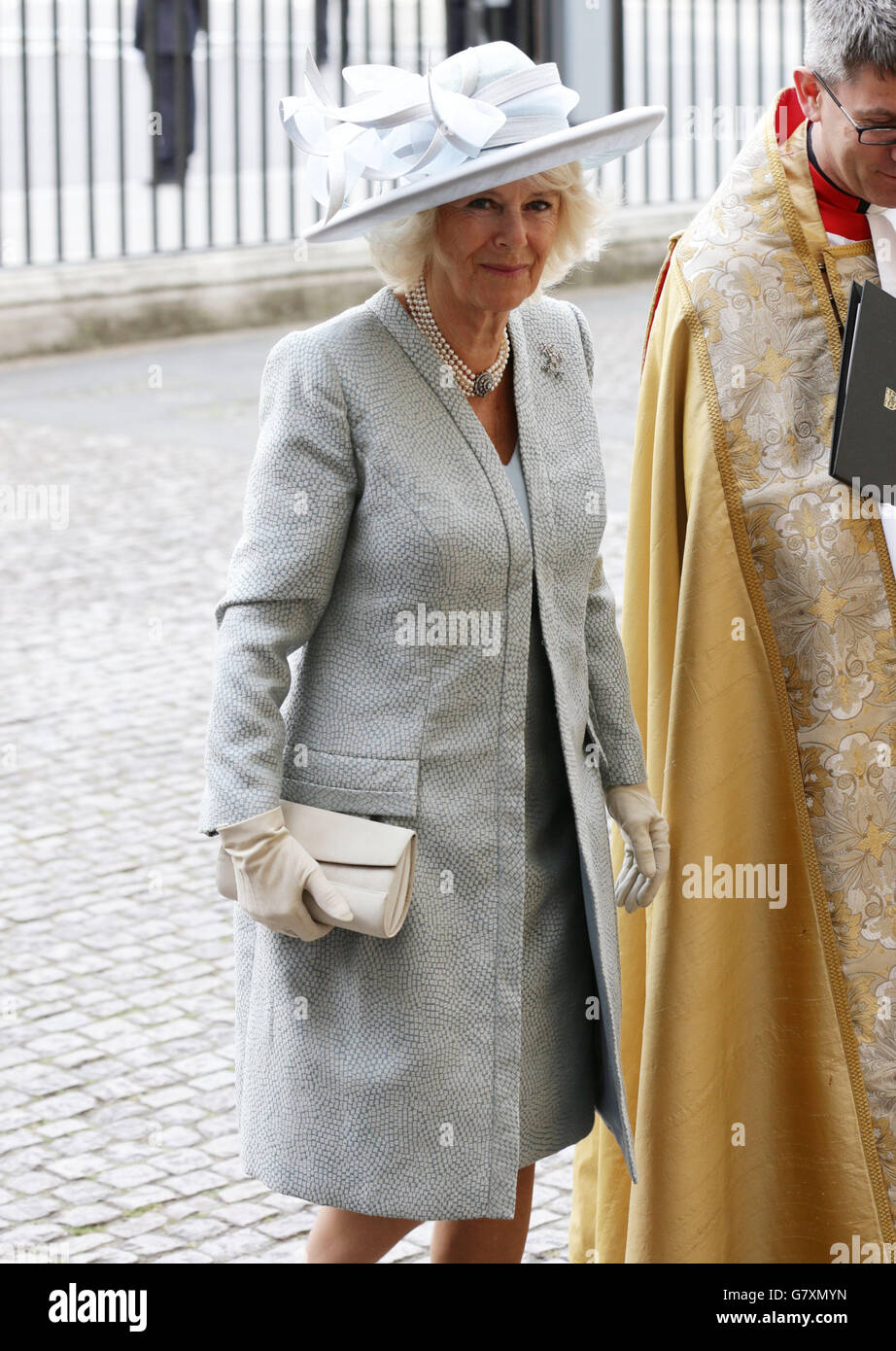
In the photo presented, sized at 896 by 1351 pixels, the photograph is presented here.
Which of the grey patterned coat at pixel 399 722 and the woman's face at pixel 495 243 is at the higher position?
the woman's face at pixel 495 243

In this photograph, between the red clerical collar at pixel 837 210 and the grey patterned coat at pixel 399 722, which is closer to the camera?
the grey patterned coat at pixel 399 722

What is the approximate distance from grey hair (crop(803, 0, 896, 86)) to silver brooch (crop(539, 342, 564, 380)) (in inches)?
19.3

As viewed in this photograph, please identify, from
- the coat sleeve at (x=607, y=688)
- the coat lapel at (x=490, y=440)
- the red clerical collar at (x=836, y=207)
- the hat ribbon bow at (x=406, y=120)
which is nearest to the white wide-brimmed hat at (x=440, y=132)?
the hat ribbon bow at (x=406, y=120)

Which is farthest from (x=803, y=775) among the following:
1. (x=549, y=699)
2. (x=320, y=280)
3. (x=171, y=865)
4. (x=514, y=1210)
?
(x=320, y=280)

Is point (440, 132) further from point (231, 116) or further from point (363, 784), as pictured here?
point (231, 116)

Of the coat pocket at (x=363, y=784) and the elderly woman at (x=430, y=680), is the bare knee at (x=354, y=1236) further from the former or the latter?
the coat pocket at (x=363, y=784)

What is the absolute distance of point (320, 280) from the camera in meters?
11.5

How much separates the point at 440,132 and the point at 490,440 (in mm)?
357

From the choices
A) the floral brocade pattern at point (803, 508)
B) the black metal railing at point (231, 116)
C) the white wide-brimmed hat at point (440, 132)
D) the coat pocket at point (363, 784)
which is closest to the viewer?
the white wide-brimmed hat at point (440, 132)

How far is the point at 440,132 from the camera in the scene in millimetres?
2203

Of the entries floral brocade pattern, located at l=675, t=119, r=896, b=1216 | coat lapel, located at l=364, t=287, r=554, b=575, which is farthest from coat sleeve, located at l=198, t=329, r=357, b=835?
floral brocade pattern, located at l=675, t=119, r=896, b=1216

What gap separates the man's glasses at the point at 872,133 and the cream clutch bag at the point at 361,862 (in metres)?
1.05

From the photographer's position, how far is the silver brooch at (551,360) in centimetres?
250

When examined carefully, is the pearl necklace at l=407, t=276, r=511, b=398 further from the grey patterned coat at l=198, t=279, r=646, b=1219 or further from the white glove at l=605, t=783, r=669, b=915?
the white glove at l=605, t=783, r=669, b=915
